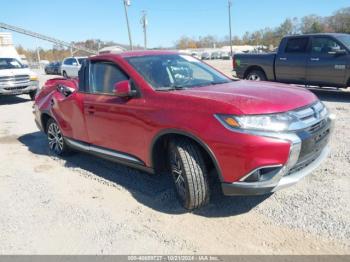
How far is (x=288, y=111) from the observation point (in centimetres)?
338

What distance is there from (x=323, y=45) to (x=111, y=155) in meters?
8.12

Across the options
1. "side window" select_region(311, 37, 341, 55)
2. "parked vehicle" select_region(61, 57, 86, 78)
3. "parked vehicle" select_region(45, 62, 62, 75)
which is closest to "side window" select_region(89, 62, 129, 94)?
"side window" select_region(311, 37, 341, 55)

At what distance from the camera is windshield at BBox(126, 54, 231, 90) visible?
4273 millimetres

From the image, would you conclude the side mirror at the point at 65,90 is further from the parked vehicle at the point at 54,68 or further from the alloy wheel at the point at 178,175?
the parked vehicle at the point at 54,68

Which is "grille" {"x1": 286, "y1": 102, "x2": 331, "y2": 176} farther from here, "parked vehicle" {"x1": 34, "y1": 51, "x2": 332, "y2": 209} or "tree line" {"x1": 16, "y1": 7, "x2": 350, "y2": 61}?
"tree line" {"x1": 16, "y1": 7, "x2": 350, "y2": 61}

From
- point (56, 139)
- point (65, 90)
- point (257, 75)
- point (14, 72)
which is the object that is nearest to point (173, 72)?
point (65, 90)

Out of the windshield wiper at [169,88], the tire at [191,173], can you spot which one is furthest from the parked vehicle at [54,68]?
the tire at [191,173]

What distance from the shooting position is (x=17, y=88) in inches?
528

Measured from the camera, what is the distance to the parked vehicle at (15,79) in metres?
13.1

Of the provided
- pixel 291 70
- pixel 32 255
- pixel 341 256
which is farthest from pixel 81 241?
pixel 291 70

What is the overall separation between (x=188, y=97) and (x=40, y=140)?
488 cm

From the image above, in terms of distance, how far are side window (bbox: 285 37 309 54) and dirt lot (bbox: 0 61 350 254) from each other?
6.14m

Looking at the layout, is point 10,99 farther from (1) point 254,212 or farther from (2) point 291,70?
(1) point 254,212

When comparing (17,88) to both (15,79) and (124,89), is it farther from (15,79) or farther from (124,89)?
(124,89)
